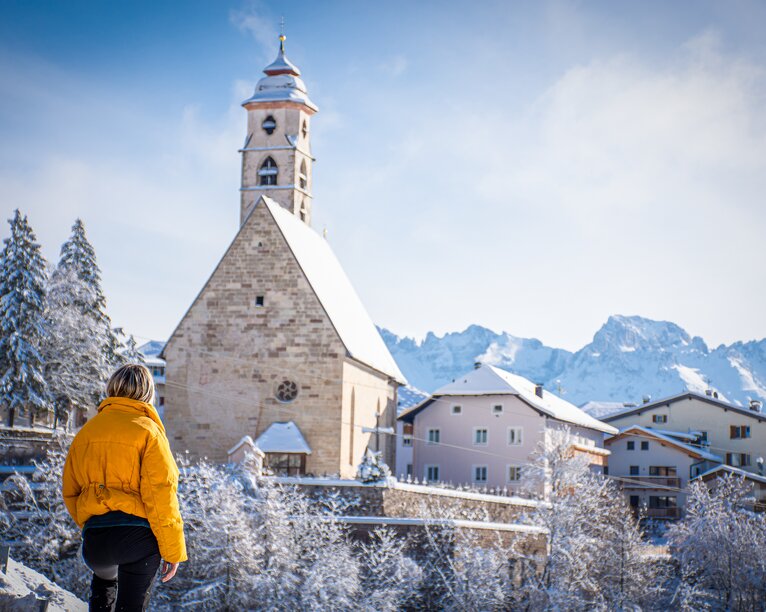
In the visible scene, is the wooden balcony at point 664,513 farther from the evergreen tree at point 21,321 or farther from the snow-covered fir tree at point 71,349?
the evergreen tree at point 21,321

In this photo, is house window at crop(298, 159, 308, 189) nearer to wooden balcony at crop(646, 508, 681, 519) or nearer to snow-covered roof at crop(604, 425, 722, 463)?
snow-covered roof at crop(604, 425, 722, 463)

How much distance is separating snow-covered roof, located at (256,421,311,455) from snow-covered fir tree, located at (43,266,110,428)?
9200 mm

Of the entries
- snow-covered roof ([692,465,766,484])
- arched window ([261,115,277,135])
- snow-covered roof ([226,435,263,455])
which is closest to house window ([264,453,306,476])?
snow-covered roof ([226,435,263,455])

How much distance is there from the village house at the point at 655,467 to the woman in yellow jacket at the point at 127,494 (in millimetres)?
52713

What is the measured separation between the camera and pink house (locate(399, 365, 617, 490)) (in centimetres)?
5559

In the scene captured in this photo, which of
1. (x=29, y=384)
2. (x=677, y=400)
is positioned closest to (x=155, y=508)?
(x=29, y=384)

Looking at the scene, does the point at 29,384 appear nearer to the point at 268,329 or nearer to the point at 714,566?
the point at 268,329

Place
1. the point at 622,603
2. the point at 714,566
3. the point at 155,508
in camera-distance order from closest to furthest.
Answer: the point at 155,508 < the point at 622,603 < the point at 714,566

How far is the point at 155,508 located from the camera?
7445 millimetres

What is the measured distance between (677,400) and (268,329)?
3788 centimetres

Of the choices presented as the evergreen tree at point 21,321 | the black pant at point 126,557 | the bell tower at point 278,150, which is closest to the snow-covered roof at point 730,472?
the bell tower at point 278,150

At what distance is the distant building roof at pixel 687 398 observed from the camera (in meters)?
69.4


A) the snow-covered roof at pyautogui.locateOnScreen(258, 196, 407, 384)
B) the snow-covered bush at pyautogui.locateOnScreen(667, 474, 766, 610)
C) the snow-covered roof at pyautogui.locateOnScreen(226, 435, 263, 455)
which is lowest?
the snow-covered bush at pyautogui.locateOnScreen(667, 474, 766, 610)

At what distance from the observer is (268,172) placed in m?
54.8
